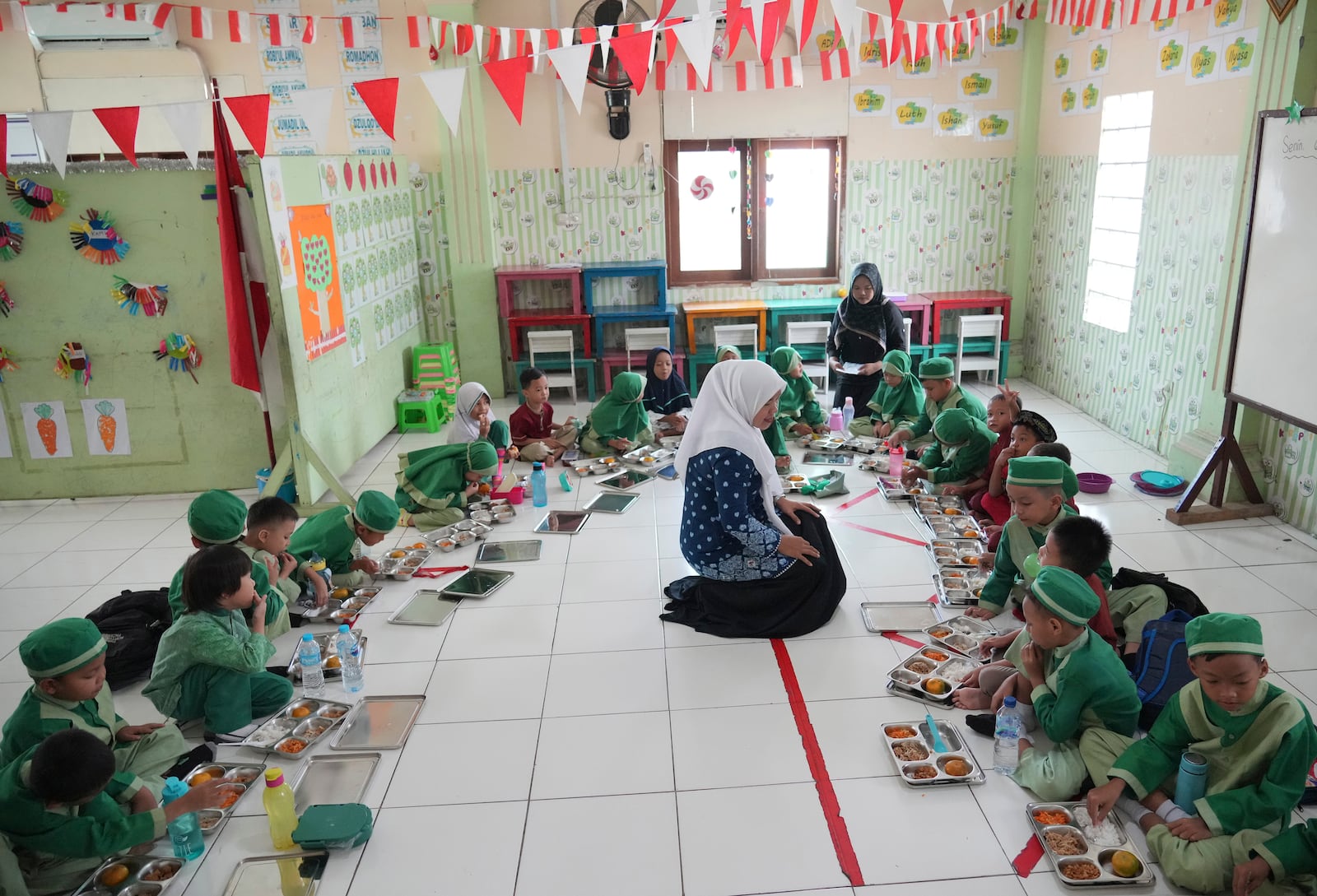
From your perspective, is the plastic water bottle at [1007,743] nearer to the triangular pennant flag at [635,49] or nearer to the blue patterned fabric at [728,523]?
the blue patterned fabric at [728,523]

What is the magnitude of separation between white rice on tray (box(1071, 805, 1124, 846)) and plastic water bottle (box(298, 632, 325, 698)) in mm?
3279

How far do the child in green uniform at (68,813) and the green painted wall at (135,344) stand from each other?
4.14 m

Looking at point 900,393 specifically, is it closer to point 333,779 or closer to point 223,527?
point 223,527

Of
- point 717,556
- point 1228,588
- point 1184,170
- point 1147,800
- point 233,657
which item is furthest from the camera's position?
point 1184,170

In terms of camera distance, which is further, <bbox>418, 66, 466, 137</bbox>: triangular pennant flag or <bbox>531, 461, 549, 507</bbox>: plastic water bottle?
<bbox>531, 461, 549, 507</bbox>: plastic water bottle

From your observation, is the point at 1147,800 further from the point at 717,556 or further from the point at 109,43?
the point at 109,43

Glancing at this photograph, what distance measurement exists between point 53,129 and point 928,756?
19.9ft

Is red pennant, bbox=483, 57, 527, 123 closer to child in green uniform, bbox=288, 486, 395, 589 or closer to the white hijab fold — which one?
the white hijab fold

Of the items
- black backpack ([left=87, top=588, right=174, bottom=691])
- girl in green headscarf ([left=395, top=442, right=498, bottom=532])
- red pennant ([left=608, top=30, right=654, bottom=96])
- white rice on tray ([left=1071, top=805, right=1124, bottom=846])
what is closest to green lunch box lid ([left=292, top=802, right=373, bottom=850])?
black backpack ([left=87, top=588, right=174, bottom=691])

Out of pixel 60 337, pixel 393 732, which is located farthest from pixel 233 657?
pixel 60 337

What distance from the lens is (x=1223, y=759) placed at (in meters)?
3.13

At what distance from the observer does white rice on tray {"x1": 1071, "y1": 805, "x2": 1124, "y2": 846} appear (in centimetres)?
317

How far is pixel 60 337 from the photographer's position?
6656mm

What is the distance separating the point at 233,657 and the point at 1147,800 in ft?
12.0
